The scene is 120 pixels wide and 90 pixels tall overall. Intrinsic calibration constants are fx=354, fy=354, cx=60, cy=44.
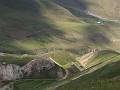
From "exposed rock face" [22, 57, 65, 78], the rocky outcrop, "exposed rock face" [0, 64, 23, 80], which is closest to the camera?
the rocky outcrop

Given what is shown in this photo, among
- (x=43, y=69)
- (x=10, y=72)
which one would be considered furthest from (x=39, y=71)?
(x=10, y=72)

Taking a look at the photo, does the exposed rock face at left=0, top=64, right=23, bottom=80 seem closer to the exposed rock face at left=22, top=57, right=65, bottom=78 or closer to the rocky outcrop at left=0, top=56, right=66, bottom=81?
the rocky outcrop at left=0, top=56, right=66, bottom=81

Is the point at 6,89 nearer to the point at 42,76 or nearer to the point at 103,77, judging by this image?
the point at 42,76

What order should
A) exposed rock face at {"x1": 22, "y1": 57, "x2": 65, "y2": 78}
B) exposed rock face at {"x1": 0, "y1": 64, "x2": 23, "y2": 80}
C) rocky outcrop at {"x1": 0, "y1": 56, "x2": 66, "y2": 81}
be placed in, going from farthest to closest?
exposed rock face at {"x1": 0, "y1": 64, "x2": 23, "y2": 80}, exposed rock face at {"x1": 22, "y1": 57, "x2": 65, "y2": 78}, rocky outcrop at {"x1": 0, "y1": 56, "x2": 66, "y2": 81}

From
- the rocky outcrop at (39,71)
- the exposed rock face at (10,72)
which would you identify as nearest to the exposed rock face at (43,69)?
the rocky outcrop at (39,71)

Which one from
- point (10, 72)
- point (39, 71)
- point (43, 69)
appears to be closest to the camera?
point (39, 71)

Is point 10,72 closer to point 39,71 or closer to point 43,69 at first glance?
point 39,71

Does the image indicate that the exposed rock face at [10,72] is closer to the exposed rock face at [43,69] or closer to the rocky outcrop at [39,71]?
the rocky outcrop at [39,71]

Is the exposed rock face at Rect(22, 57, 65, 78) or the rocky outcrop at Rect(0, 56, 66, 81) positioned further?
the exposed rock face at Rect(22, 57, 65, 78)

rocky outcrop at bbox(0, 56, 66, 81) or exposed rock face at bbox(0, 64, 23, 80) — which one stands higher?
rocky outcrop at bbox(0, 56, 66, 81)

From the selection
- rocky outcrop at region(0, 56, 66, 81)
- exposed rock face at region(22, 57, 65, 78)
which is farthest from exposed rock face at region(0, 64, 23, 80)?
exposed rock face at region(22, 57, 65, 78)
